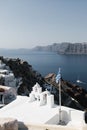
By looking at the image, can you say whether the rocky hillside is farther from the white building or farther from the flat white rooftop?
the flat white rooftop

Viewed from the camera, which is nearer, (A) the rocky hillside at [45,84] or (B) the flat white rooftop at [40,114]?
(B) the flat white rooftop at [40,114]

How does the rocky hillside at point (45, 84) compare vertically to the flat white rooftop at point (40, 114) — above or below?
below

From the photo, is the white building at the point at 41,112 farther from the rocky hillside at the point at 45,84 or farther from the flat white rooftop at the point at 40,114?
the rocky hillside at the point at 45,84

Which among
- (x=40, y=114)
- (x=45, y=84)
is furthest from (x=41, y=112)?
(x=45, y=84)

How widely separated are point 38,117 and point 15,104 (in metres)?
4.52

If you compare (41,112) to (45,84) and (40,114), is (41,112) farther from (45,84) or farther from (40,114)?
(45,84)

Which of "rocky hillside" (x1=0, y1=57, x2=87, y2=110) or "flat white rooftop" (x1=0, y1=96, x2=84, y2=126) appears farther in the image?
"rocky hillside" (x1=0, y1=57, x2=87, y2=110)

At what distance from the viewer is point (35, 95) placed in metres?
24.7

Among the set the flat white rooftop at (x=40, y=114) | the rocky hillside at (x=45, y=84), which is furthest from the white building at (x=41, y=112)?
the rocky hillside at (x=45, y=84)

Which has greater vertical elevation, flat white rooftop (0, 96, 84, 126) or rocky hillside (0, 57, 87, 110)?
flat white rooftop (0, 96, 84, 126)

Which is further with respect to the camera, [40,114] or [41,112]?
[41,112]

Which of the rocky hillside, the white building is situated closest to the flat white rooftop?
the white building

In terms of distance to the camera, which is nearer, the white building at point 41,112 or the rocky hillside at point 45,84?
the white building at point 41,112

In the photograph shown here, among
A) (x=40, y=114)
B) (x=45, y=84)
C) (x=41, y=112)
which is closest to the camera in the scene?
(x=40, y=114)
